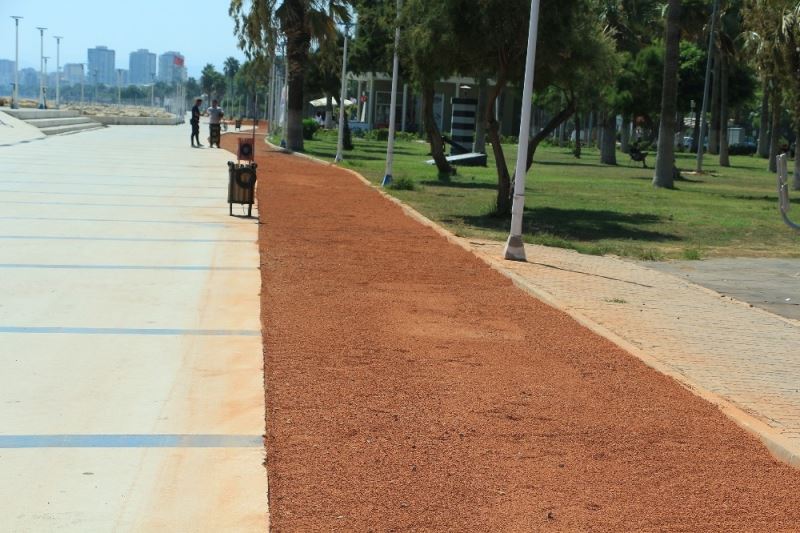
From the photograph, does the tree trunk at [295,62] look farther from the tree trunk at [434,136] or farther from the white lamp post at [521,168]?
the white lamp post at [521,168]

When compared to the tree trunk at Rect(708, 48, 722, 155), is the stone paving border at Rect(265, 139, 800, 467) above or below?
below

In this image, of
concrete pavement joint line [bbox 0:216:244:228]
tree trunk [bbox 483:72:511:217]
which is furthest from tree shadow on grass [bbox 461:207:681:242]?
concrete pavement joint line [bbox 0:216:244:228]

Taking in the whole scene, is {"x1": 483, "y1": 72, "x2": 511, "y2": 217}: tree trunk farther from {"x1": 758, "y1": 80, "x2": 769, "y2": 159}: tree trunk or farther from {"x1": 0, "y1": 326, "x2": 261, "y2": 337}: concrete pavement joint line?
{"x1": 758, "y1": 80, "x2": 769, "y2": 159}: tree trunk

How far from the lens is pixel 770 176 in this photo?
4631 cm

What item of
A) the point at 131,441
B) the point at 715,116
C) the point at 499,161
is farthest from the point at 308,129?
the point at 131,441

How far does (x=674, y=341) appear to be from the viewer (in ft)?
31.9

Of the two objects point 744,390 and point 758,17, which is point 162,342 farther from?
point 758,17

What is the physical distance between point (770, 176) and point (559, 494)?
4368 cm

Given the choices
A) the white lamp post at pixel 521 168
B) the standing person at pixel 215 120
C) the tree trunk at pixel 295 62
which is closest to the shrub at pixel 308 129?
the tree trunk at pixel 295 62

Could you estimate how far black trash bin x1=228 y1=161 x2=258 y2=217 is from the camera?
18.0 metres

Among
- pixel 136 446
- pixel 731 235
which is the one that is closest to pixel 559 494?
pixel 136 446

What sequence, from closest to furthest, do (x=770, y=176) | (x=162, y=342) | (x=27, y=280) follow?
(x=162, y=342) → (x=27, y=280) → (x=770, y=176)

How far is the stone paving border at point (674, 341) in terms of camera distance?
668cm

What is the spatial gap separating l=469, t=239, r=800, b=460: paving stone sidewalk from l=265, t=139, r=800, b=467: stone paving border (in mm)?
15
